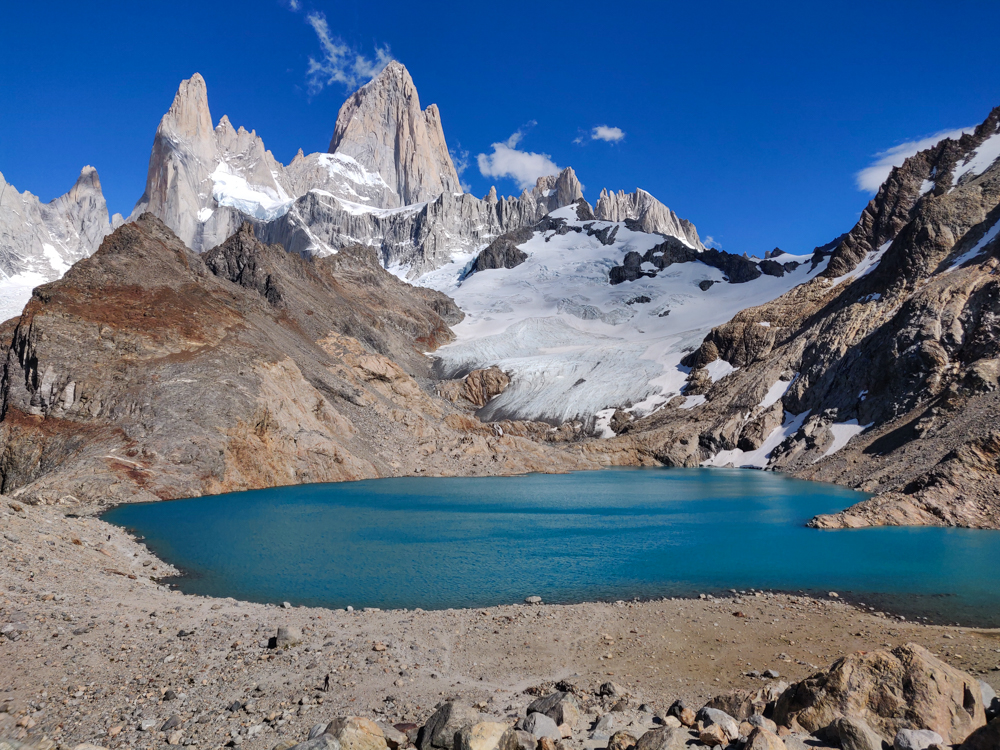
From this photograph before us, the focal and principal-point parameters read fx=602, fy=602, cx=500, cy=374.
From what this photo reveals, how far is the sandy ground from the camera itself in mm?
9062

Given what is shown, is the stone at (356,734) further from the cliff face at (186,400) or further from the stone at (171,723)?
the cliff face at (186,400)

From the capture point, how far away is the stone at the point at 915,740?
610cm

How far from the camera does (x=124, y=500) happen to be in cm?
3828

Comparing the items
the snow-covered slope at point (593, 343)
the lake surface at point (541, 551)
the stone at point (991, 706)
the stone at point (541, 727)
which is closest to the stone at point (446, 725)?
the stone at point (541, 727)

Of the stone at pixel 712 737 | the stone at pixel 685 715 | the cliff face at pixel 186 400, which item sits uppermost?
the cliff face at pixel 186 400

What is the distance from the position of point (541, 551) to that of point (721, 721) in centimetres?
1827

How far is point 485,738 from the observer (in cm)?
675

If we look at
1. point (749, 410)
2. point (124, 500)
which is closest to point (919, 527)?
point (124, 500)

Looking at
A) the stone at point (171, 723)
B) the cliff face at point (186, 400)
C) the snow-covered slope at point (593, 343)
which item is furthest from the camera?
the snow-covered slope at point (593, 343)

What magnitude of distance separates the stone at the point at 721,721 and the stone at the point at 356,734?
3948 millimetres

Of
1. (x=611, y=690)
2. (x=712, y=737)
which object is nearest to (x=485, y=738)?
(x=712, y=737)

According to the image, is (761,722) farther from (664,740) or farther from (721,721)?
(664,740)

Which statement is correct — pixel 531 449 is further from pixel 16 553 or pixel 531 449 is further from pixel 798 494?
pixel 16 553

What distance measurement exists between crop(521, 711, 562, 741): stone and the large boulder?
2.96 meters
